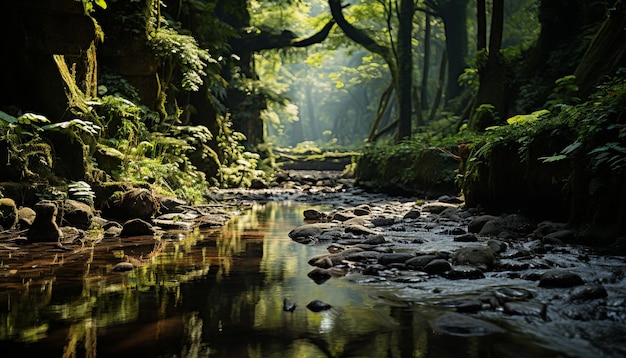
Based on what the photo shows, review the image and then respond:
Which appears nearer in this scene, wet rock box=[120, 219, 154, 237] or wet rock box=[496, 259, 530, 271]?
wet rock box=[496, 259, 530, 271]

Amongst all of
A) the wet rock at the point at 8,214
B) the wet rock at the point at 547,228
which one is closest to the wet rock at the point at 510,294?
the wet rock at the point at 547,228

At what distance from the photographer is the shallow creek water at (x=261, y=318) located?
231 cm

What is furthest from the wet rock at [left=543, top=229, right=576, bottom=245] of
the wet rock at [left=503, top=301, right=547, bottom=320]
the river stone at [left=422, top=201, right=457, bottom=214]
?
the river stone at [left=422, top=201, right=457, bottom=214]

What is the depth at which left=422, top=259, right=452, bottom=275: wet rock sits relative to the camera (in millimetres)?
3902

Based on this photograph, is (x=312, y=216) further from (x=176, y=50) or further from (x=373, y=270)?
(x=176, y=50)

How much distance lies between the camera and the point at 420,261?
4.16 m

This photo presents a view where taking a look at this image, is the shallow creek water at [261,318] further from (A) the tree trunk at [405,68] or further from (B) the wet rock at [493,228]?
(A) the tree trunk at [405,68]

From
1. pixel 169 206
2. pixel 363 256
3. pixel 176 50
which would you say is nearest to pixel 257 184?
pixel 176 50

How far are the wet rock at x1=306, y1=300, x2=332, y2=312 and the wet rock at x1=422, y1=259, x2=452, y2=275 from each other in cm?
123

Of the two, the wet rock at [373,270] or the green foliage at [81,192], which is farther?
the green foliage at [81,192]

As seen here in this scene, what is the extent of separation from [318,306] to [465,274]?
138 centimetres

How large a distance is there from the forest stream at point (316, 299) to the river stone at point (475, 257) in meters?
0.02

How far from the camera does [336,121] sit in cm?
5850

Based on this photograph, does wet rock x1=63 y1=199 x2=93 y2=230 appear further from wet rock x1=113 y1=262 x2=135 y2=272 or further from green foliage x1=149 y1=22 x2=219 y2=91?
green foliage x1=149 y1=22 x2=219 y2=91
